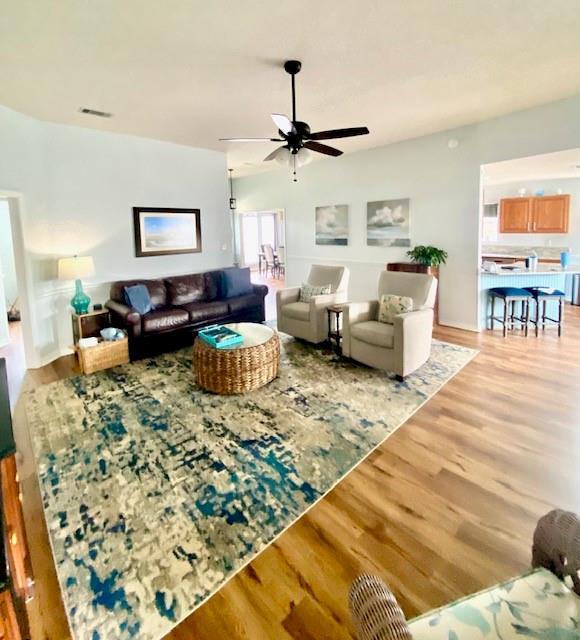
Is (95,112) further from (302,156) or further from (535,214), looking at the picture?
(535,214)

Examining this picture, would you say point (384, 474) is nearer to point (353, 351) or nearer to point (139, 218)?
point (353, 351)

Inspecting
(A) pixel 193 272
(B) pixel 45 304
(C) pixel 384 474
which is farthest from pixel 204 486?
(A) pixel 193 272

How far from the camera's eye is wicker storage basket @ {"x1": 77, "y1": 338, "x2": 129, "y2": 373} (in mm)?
4191

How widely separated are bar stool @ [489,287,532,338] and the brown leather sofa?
3453 millimetres

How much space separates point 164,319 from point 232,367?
1737 millimetres

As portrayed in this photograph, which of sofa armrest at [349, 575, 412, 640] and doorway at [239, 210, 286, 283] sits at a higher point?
doorway at [239, 210, 286, 283]

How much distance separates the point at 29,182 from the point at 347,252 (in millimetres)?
5027

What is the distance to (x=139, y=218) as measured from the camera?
18.1ft

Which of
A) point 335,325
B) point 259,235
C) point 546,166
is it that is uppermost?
point 546,166

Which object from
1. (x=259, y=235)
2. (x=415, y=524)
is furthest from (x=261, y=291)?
(x=259, y=235)

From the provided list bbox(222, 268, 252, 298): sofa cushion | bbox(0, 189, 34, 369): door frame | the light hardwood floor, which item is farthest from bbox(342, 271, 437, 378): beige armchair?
bbox(0, 189, 34, 369): door frame

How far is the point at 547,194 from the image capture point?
7.46 m

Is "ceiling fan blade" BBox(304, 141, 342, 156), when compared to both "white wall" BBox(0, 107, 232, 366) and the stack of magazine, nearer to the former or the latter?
the stack of magazine

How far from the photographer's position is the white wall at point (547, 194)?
23.4 ft
